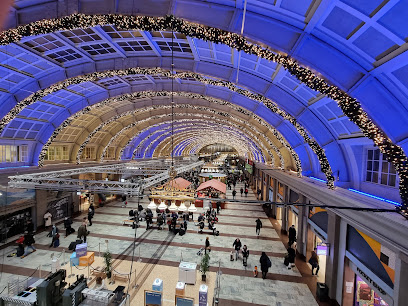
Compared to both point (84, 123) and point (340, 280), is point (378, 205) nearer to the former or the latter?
point (340, 280)

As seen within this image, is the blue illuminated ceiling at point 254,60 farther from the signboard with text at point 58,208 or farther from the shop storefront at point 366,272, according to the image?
the signboard with text at point 58,208

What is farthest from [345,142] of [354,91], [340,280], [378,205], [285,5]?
[285,5]

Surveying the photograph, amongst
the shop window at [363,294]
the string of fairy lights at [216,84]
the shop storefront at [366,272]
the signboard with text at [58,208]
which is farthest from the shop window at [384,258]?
the signboard with text at [58,208]

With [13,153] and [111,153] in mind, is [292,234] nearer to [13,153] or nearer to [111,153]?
[13,153]

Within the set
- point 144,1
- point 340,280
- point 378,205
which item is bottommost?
point 340,280

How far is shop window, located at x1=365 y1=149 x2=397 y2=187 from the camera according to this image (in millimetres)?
8276

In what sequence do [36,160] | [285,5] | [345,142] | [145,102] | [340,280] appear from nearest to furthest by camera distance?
[285,5], [340,280], [345,142], [36,160], [145,102]

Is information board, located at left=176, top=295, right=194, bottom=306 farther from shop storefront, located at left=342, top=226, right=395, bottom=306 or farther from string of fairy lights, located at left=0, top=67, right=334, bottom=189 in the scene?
string of fairy lights, located at left=0, top=67, right=334, bottom=189

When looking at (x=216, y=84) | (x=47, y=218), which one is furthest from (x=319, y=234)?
(x=47, y=218)

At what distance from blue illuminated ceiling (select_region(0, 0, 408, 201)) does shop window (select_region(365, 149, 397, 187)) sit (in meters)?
0.96

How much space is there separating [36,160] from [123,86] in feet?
32.5

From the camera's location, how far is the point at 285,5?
233 inches

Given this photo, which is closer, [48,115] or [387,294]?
[387,294]

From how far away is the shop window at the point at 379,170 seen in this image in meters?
8.28
